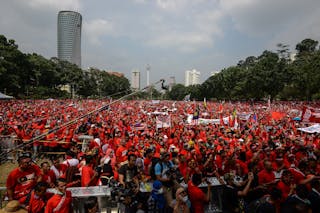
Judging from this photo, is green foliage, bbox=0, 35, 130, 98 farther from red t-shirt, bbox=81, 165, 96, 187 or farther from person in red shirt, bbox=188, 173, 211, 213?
person in red shirt, bbox=188, 173, 211, 213

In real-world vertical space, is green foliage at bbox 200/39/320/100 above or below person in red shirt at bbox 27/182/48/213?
above

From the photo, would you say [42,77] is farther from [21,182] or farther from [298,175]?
[298,175]

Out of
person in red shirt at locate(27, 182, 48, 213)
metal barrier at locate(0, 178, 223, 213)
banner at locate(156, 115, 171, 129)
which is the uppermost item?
banner at locate(156, 115, 171, 129)

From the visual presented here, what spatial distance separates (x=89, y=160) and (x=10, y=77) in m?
45.0

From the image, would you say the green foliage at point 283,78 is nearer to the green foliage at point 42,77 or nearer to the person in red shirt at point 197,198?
the green foliage at point 42,77

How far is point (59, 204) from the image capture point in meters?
3.75

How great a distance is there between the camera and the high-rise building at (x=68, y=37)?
485ft

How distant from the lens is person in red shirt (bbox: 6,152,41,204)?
4.57m

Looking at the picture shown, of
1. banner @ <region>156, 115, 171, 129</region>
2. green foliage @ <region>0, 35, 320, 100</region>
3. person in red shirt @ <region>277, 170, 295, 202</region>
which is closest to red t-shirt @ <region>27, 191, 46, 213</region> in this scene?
person in red shirt @ <region>277, 170, 295, 202</region>

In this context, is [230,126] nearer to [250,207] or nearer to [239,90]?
[250,207]

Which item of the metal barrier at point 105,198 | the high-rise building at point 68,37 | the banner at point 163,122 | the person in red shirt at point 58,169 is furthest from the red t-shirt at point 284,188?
the high-rise building at point 68,37

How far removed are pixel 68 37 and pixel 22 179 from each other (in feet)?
527

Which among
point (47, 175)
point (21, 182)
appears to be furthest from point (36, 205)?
point (47, 175)

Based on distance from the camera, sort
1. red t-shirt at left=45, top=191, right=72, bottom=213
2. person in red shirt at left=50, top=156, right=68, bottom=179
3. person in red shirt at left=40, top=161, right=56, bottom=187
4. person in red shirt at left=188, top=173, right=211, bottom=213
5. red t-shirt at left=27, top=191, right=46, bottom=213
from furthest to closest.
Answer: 1. person in red shirt at left=50, top=156, right=68, bottom=179
2. person in red shirt at left=40, top=161, right=56, bottom=187
3. person in red shirt at left=188, top=173, right=211, bottom=213
4. red t-shirt at left=27, top=191, right=46, bottom=213
5. red t-shirt at left=45, top=191, right=72, bottom=213
